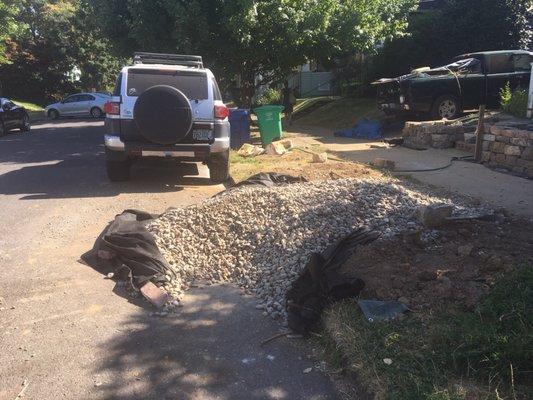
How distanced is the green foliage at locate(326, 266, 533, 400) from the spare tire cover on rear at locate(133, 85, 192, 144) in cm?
553

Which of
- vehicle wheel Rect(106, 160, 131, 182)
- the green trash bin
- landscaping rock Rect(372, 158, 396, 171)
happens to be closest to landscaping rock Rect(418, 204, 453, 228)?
landscaping rock Rect(372, 158, 396, 171)

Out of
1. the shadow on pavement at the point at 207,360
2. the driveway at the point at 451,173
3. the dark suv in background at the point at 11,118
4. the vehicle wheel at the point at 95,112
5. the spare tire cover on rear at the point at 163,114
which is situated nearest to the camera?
the shadow on pavement at the point at 207,360

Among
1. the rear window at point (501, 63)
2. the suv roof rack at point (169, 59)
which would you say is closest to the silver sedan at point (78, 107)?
the suv roof rack at point (169, 59)

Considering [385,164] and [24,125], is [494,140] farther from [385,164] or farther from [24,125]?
[24,125]

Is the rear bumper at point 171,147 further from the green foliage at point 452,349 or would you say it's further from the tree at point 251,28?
the tree at point 251,28

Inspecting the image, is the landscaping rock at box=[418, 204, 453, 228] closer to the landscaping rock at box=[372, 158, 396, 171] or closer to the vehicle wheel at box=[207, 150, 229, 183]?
the landscaping rock at box=[372, 158, 396, 171]

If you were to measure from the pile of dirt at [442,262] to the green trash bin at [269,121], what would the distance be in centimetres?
913

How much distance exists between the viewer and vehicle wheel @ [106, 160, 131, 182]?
960 centimetres

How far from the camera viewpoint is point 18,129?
2259 centimetres

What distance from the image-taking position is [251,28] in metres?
14.8

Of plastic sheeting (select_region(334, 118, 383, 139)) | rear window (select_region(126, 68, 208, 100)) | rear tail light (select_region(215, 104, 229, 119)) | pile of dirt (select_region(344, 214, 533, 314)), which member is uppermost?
rear window (select_region(126, 68, 208, 100))

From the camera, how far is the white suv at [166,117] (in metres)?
8.68

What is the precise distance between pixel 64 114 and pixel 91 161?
65.0 ft

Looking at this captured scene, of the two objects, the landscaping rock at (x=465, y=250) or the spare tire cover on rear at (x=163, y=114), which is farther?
Answer: the spare tire cover on rear at (x=163, y=114)
